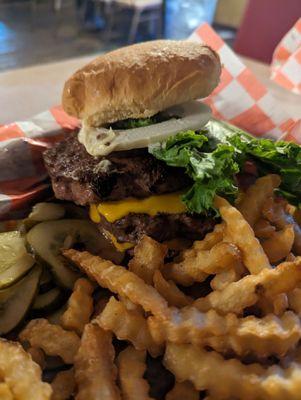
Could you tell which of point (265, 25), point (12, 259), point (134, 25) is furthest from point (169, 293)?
Result: point (134, 25)

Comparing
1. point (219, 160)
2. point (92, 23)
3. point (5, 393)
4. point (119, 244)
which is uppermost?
point (219, 160)

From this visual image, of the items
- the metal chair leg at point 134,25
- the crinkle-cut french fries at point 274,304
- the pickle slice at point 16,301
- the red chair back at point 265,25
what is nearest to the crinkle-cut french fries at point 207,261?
the crinkle-cut french fries at point 274,304

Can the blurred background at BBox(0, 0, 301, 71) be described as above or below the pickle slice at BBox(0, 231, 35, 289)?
below

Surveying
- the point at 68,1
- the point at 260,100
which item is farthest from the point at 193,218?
the point at 68,1

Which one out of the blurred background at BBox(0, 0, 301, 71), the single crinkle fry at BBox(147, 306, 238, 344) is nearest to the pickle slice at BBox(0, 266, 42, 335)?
the single crinkle fry at BBox(147, 306, 238, 344)

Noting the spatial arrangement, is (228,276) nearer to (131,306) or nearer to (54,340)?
(131,306)

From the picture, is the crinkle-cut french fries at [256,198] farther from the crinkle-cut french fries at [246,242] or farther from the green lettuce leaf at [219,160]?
the crinkle-cut french fries at [246,242]

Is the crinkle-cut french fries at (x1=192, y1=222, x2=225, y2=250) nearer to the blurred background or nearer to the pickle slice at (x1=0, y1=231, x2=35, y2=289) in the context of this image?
the pickle slice at (x1=0, y1=231, x2=35, y2=289)
